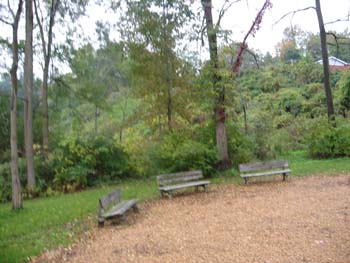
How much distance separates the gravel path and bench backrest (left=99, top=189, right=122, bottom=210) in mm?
454

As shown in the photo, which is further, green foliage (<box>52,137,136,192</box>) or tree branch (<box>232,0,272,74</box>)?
tree branch (<box>232,0,272,74</box>)

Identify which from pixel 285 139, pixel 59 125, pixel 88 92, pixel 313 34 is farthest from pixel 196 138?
pixel 313 34

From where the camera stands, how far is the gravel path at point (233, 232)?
18.3ft

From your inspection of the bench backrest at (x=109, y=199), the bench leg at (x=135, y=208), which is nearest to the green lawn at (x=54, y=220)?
the bench backrest at (x=109, y=199)

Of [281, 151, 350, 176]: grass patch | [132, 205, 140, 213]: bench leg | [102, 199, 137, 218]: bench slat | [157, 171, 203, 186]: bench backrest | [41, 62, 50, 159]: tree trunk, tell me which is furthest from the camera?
[41, 62, 50, 159]: tree trunk

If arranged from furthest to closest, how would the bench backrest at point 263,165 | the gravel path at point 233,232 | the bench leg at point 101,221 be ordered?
the bench backrest at point 263,165 < the bench leg at point 101,221 < the gravel path at point 233,232

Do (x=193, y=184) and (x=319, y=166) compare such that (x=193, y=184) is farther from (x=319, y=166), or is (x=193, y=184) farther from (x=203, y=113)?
(x=319, y=166)

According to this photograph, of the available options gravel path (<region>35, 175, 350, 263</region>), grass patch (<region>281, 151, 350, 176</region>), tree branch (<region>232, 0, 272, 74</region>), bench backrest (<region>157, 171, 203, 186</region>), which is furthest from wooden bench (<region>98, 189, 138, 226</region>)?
tree branch (<region>232, 0, 272, 74</region>)

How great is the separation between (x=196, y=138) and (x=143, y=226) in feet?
26.0

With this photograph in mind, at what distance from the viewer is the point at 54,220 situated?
902 centimetres

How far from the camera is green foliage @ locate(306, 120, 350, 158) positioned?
17500 millimetres

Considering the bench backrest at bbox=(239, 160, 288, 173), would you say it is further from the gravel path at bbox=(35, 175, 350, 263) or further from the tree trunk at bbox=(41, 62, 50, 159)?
the tree trunk at bbox=(41, 62, 50, 159)

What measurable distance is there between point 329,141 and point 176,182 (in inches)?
353

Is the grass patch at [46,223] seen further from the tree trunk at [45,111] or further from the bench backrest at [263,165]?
the tree trunk at [45,111]
